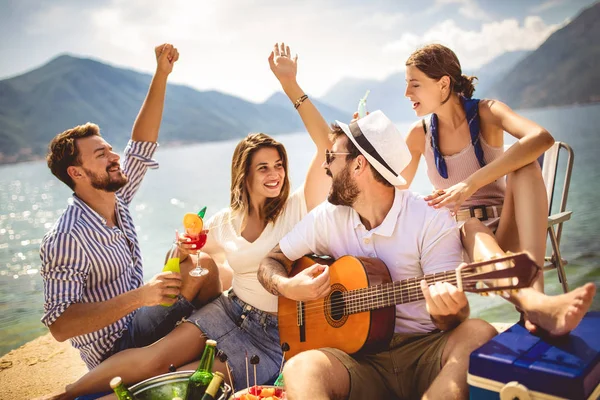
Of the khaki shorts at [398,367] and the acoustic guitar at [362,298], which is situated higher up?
the acoustic guitar at [362,298]

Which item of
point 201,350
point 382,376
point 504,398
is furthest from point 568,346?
point 201,350

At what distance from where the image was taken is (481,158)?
3.68 m

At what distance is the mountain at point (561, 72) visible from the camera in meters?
79.7

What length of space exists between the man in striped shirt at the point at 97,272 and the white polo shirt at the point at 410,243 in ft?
4.09

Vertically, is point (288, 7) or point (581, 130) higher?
point (288, 7)

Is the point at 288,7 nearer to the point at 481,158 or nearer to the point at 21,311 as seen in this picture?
the point at 21,311

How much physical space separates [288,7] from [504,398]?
32.8 meters

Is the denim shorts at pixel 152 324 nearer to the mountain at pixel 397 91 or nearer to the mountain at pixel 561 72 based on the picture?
the mountain at pixel 561 72

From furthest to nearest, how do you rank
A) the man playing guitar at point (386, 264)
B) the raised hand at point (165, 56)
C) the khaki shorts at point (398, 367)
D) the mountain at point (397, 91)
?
the mountain at point (397, 91) < the raised hand at point (165, 56) < the khaki shorts at point (398, 367) < the man playing guitar at point (386, 264)

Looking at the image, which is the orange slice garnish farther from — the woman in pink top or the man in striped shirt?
the woman in pink top

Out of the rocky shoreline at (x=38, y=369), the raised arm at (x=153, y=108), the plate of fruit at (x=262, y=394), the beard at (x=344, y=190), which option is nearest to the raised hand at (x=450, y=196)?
the beard at (x=344, y=190)

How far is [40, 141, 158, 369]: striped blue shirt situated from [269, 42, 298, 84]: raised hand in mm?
1603

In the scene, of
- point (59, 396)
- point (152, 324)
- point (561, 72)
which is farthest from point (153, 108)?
point (561, 72)

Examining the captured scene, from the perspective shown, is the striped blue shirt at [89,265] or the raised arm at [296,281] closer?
the raised arm at [296,281]
